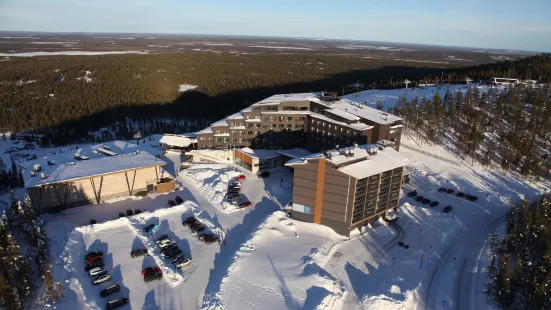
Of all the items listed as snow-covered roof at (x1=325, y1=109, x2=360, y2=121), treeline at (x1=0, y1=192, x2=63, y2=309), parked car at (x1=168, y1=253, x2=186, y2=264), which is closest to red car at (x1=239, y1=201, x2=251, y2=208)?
parked car at (x1=168, y1=253, x2=186, y2=264)

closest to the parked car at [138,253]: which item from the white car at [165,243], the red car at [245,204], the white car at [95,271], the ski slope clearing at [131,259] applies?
the ski slope clearing at [131,259]

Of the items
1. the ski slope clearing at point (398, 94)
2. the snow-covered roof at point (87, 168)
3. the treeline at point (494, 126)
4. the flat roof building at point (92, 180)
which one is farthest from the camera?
the ski slope clearing at point (398, 94)

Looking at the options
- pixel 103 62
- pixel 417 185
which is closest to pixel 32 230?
pixel 417 185

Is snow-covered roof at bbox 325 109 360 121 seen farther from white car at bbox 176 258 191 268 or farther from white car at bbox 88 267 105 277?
white car at bbox 88 267 105 277

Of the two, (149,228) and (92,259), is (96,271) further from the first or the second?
(149,228)

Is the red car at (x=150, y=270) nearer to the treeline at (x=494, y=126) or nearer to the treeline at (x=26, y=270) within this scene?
the treeline at (x=26, y=270)

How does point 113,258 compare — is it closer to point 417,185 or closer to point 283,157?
point 283,157
